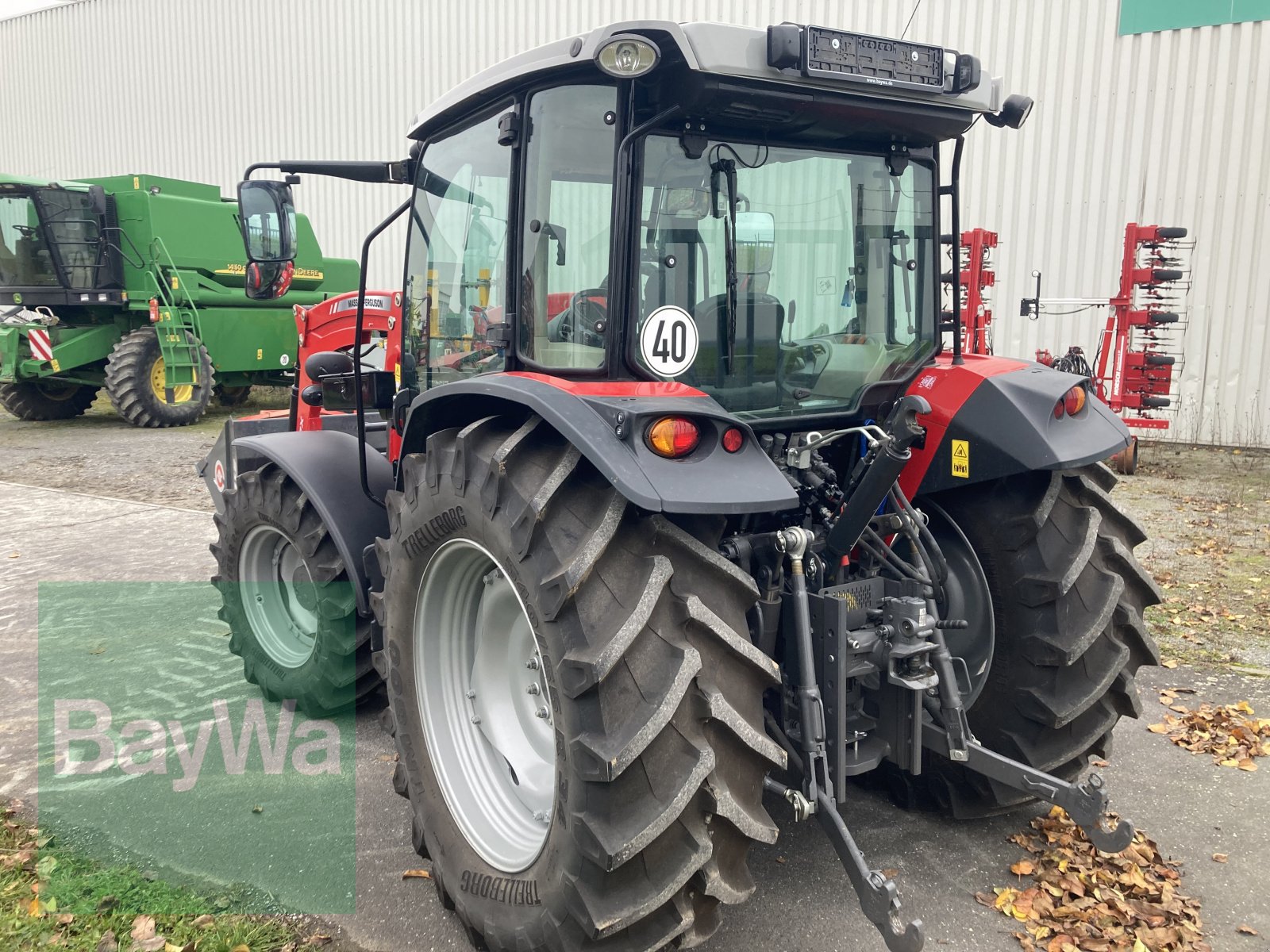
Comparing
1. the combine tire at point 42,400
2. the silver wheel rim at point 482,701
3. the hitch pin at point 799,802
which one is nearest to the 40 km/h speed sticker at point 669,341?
the silver wheel rim at point 482,701

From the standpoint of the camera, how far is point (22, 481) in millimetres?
9906

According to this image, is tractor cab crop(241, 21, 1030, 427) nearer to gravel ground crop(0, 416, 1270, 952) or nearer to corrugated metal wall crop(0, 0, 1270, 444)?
gravel ground crop(0, 416, 1270, 952)

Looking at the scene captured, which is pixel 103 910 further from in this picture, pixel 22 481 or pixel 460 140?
pixel 22 481

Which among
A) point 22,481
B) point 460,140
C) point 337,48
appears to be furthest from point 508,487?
point 337,48

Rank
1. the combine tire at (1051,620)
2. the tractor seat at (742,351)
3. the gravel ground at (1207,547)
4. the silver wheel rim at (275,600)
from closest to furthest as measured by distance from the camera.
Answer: the tractor seat at (742,351)
the combine tire at (1051,620)
the silver wheel rim at (275,600)
the gravel ground at (1207,547)

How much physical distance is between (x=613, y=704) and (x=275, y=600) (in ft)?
8.62

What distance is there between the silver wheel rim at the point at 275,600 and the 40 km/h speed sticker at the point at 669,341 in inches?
88.5

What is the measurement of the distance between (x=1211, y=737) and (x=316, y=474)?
3667 millimetres

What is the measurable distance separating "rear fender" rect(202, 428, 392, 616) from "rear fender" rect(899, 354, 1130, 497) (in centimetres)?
197

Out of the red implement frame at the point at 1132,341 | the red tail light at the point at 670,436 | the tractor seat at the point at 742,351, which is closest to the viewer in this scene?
the red tail light at the point at 670,436

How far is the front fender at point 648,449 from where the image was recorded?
7.35 ft

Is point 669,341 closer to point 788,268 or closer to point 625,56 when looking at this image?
point 788,268

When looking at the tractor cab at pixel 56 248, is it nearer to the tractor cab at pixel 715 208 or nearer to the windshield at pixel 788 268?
the tractor cab at pixel 715 208

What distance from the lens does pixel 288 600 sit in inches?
173
